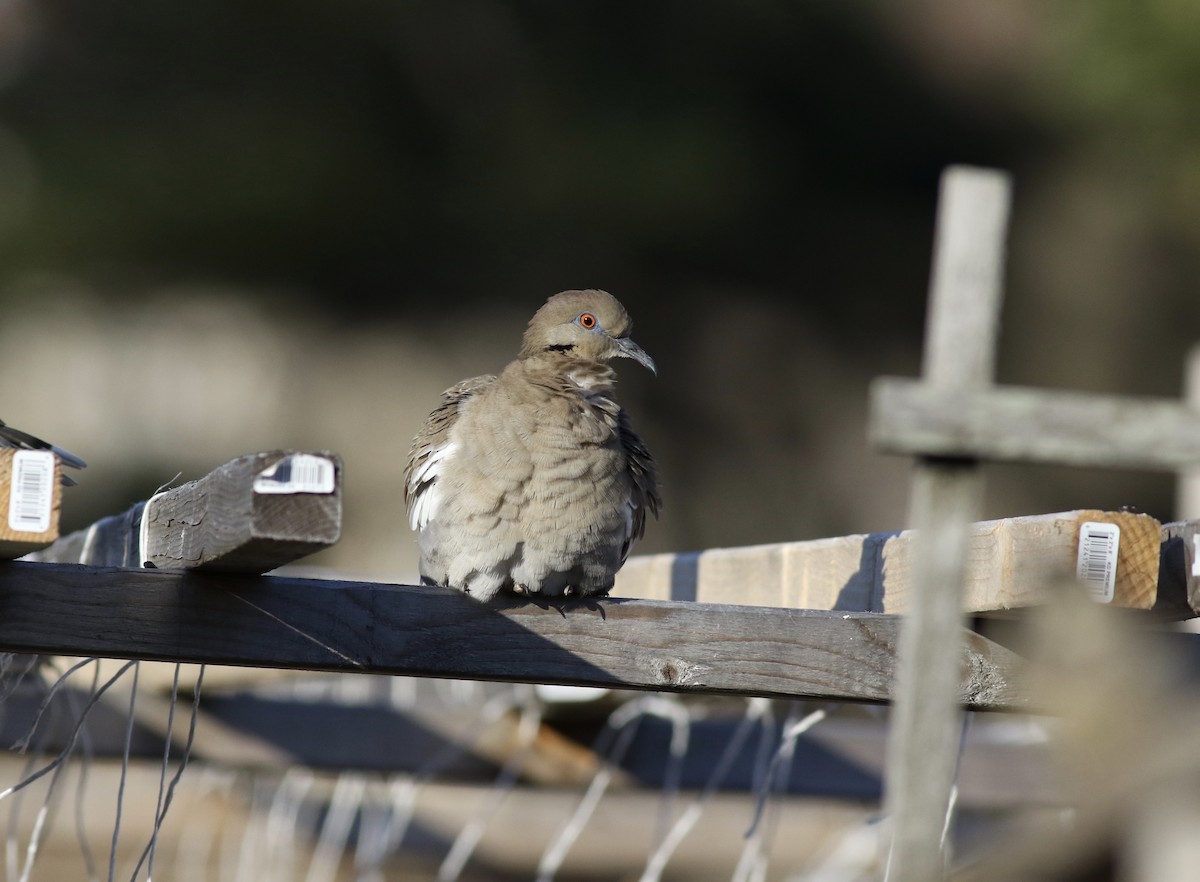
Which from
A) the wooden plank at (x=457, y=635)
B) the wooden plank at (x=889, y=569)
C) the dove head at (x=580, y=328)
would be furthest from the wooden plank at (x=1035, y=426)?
the dove head at (x=580, y=328)

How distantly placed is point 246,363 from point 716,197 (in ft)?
11.2

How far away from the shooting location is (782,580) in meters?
2.64

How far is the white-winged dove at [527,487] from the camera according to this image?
2234 mm

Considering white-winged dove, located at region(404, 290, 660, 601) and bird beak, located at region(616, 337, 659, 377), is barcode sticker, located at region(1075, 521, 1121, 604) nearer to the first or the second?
white-winged dove, located at region(404, 290, 660, 601)

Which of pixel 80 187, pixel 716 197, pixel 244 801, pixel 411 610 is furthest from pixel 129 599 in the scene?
pixel 716 197

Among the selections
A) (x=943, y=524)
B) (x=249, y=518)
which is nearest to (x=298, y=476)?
(x=249, y=518)

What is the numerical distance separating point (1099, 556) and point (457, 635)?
0.84 meters

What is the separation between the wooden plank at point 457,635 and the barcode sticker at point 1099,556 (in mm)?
199

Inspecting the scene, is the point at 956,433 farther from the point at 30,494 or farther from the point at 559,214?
the point at 559,214

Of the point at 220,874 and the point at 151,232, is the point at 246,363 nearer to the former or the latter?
the point at 151,232

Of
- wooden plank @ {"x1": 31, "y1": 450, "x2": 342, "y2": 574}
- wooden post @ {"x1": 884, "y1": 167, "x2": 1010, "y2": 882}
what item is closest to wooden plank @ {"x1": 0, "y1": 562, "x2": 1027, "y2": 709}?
wooden plank @ {"x1": 31, "y1": 450, "x2": 342, "y2": 574}

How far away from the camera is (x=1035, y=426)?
3.82 feet

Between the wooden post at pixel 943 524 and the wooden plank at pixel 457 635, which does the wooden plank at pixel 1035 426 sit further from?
the wooden plank at pixel 457 635

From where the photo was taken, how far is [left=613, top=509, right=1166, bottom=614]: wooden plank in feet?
6.24
